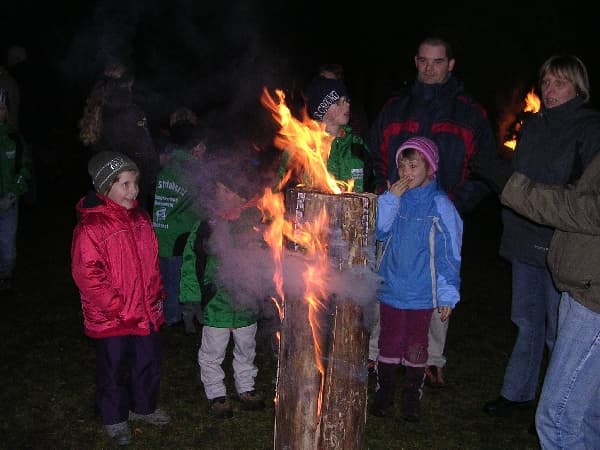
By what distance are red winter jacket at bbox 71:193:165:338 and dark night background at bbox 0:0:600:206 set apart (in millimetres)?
8023

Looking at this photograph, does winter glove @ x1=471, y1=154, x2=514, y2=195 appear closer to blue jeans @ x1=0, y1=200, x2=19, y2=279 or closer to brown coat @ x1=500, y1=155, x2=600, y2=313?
brown coat @ x1=500, y1=155, x2=600, y2=313

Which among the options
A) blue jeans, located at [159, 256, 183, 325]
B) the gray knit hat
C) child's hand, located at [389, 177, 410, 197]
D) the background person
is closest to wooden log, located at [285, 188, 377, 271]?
child's hand, located at [389, 177, 410, 197]

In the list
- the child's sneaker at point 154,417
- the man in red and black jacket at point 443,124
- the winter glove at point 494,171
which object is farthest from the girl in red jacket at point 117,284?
the winter glove at point 494,171

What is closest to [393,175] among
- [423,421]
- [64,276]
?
[423,421]

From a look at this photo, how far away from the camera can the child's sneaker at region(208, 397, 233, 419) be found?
15.9 feet

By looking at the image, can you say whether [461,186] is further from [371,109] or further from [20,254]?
[371,109]

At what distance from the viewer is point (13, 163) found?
702 cm

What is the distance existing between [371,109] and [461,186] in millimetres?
14647

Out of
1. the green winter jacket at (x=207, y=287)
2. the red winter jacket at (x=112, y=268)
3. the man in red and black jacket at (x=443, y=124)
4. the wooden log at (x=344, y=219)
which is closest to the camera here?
the wooden log at (x=344, y=219)

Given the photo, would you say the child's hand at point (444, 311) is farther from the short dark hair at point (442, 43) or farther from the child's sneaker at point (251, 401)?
the short dark hair at point (442, 43)

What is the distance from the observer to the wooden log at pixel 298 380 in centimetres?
328

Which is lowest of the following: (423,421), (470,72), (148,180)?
(423,421)

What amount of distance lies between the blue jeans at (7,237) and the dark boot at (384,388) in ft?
15.1

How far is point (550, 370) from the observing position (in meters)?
3.42
